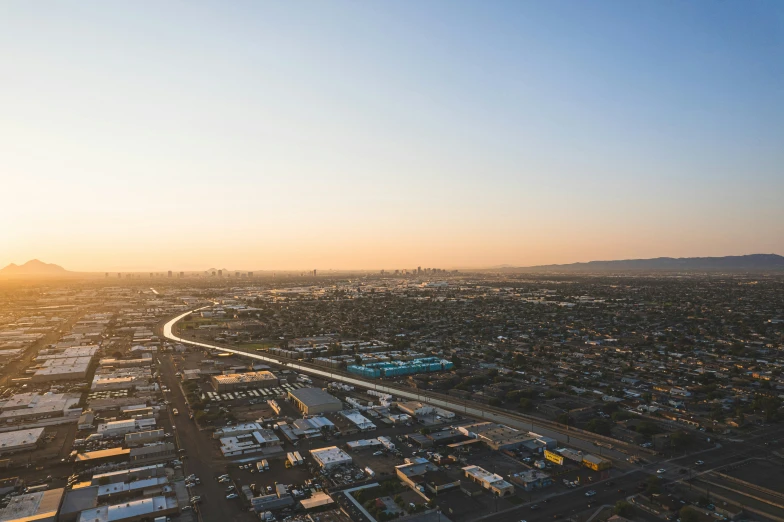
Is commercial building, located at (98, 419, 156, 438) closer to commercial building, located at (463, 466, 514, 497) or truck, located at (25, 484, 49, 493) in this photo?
truck, located at (25, 484, 49, 493)

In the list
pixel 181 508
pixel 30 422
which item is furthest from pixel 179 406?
pixel 181 508

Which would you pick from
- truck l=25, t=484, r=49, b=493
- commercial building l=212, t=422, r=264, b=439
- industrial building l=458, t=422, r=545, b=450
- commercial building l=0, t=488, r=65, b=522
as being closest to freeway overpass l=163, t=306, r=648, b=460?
industrial building l=458, t=422, r=545, b=450

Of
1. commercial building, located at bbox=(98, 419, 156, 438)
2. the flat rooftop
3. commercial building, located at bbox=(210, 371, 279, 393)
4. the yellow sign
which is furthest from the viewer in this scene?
commercial building, located at bbox=(210, 371, 279, 393)

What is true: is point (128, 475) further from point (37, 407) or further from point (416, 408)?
point (416, 408)

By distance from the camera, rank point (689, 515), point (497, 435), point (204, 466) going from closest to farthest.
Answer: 1. point (689, 515)
2. point (204, 466)
3. point (497, 435)

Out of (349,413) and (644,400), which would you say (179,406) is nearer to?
(349,413)

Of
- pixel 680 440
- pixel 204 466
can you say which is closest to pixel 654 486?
pixel 680 440
